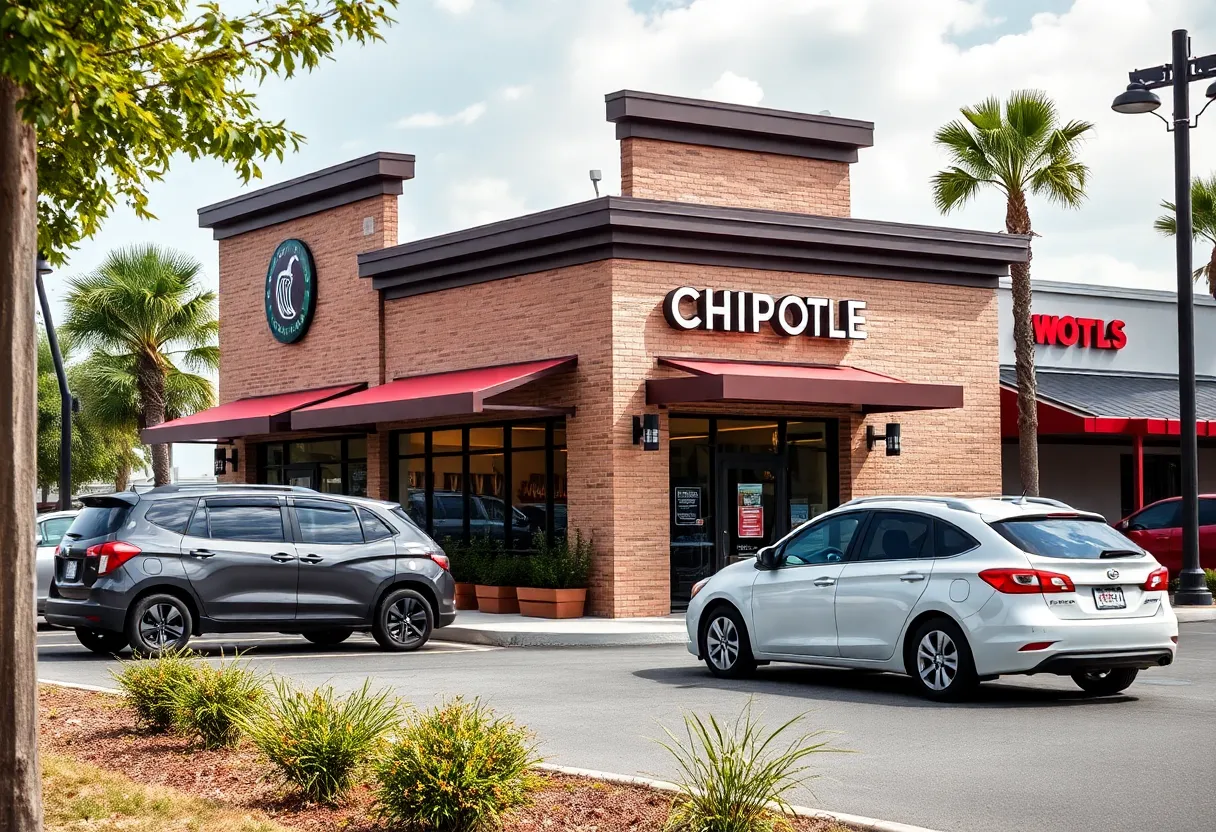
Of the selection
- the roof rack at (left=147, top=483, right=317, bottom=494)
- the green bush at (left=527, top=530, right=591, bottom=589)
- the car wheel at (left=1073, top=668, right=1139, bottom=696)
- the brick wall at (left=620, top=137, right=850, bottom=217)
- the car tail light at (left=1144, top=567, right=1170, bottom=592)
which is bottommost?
the car wheel at (left=1073, top=668, right=1139, bottom=696)

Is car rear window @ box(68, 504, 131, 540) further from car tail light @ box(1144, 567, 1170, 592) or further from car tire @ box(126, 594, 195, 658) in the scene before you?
car tail light @ box(1144, 567, 1170, 592)

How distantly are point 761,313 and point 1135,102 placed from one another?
6.15 meters

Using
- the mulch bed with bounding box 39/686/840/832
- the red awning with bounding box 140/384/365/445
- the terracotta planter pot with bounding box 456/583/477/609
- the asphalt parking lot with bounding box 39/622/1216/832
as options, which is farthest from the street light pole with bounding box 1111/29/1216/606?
the mulch bed with bounding box 39/686/840/832

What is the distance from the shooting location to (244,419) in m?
27.4

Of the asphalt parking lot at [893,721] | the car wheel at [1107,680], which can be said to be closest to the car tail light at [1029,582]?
the asphalt parking lot at [893,721]

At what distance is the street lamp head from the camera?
22922 millimetres

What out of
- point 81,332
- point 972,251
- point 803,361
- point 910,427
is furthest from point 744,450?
point 81,332

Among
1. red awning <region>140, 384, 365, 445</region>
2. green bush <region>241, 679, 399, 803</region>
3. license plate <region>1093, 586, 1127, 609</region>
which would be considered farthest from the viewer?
red awning <region>140, 384, 365, 445</region>

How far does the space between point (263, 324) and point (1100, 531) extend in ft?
67.9

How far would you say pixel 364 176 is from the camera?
2717 centimetres

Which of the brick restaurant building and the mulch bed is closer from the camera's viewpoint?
the mulch bed

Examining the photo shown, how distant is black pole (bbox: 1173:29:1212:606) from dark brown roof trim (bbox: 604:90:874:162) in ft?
15.9

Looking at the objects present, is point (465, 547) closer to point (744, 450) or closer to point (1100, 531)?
point (744, 450)

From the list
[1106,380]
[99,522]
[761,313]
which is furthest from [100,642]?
[1106,380]
